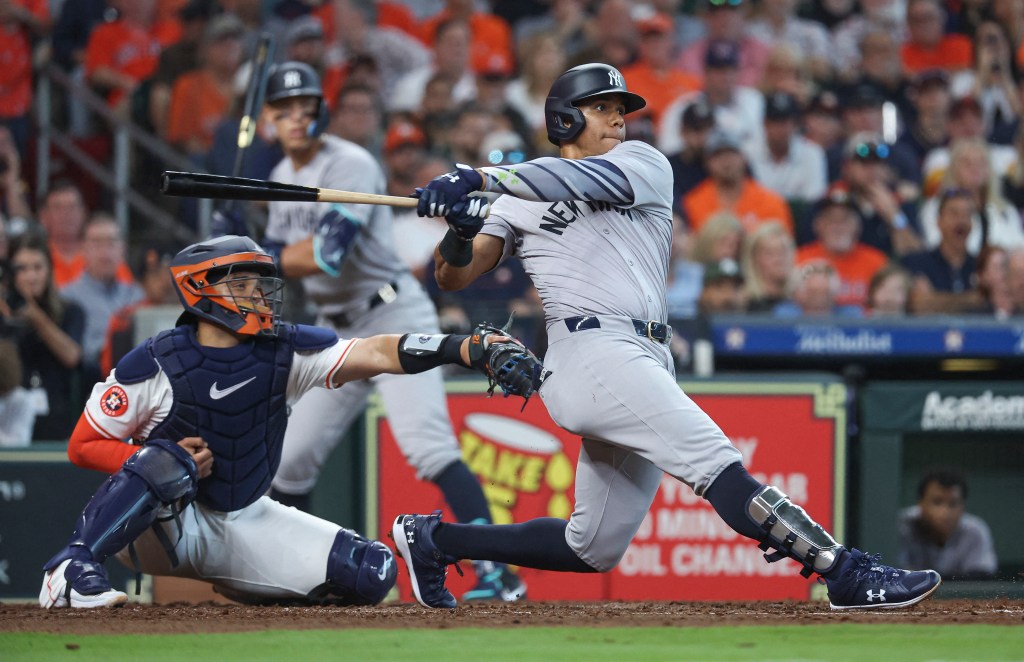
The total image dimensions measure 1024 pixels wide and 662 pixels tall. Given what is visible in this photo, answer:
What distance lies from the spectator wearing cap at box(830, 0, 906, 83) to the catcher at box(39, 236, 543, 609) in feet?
24.1

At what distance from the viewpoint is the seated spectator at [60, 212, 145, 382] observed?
26.7 ft

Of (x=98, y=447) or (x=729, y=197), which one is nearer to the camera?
(x=98, y=447)

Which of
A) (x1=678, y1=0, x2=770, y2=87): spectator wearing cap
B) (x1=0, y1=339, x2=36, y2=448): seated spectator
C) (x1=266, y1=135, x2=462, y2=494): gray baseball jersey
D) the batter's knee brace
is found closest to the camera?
the batter's knee brace

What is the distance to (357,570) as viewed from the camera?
16.1 feet

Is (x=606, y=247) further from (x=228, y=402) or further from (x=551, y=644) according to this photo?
(x=228, y=402)

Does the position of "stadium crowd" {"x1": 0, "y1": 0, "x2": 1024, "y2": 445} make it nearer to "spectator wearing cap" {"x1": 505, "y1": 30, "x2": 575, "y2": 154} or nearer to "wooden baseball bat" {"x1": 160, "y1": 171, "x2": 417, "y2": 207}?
"spectator wearing cap" {"x1": 505, "y1": 30, "x2": 575, "y2": 154}

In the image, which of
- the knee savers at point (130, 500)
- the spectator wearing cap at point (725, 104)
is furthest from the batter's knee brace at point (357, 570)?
the spectator wearing cap at point (725, 104)

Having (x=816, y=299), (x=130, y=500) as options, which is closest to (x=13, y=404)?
(x=130, y=500)

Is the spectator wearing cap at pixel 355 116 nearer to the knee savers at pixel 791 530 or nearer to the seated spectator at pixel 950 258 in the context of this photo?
the seated spectator at pixel 950 258

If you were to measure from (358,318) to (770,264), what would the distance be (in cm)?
A: 307

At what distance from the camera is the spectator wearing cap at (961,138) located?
399 inches

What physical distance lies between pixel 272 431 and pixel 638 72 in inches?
249

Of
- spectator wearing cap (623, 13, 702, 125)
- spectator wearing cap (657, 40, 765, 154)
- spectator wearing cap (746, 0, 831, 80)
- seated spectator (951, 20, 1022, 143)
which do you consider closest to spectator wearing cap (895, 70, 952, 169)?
seated spectator (951, 20, 1022, 143)

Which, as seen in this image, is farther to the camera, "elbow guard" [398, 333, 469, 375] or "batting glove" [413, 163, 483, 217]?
"elbow guard" [398, 333, 469, 375]
